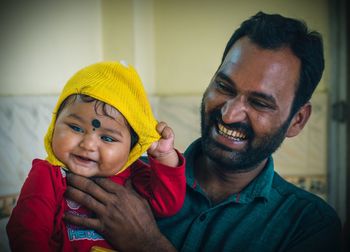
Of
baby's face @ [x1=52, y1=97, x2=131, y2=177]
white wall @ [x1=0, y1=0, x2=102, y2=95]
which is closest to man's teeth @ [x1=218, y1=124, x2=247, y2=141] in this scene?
baby's face @ [x1=52, y1=97, x2=131, y2=177]

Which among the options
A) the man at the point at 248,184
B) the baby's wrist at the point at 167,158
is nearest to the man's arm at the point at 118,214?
the man at the point at 248,184

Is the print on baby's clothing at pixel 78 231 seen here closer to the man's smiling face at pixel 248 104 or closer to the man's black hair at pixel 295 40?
the man's smiling face at pixel 248 104

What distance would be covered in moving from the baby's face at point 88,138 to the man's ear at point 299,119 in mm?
419

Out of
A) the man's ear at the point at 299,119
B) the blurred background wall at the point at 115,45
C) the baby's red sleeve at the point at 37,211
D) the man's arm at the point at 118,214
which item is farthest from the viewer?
the blurred background wall at the point at 115,45

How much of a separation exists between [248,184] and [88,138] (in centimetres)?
40

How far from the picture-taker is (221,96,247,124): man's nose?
32.4 inches

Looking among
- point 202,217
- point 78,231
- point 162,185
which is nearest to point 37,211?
point 78,231

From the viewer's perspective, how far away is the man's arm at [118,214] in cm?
78

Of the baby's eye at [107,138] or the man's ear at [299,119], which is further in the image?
the man's ear at [299,119]

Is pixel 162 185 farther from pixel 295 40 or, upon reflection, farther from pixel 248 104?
pixel 295 40

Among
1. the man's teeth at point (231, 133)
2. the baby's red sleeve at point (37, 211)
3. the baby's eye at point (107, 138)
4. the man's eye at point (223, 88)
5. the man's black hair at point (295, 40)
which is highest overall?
the man's black hair at point (295, 40)

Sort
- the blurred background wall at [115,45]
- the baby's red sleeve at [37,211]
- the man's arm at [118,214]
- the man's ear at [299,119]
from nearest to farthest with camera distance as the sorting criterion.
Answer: the baby's red sleeve at [37,211] < the man's arm at [118,214] < the man's ear at [299,119] < the blurred background wall at [115,45]

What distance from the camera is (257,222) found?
84 centimetres

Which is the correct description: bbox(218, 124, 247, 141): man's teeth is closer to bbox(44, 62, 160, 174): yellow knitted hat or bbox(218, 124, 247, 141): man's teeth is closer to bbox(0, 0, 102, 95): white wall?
bbox(44, 62, 160, 174): yellow knitted hat
